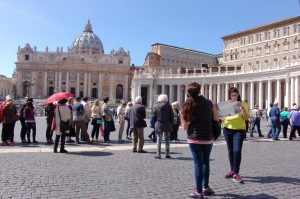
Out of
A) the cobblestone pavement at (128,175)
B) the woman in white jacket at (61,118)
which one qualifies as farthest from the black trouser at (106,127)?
the woman in white jacket at (61,118)

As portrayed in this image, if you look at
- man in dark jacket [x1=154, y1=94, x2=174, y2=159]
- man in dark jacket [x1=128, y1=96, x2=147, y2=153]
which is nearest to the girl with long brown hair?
man in dark jacket [x1=154, y1=94, x2=174, y2=159]

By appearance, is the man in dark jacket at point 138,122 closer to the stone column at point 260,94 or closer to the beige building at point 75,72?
the stone column at point 260,94

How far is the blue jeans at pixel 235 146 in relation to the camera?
7480 millimetres

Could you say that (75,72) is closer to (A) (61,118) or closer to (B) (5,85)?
(B) (5,85)

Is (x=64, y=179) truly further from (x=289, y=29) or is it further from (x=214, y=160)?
(x=289, y=29)

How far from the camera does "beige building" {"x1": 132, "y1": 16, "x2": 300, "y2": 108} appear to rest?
175 ft

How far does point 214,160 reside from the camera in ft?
33.3

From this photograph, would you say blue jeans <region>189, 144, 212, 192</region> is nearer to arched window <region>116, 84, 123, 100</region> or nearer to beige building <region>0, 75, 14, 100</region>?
arched window <region>116, 84, 123, 100</region>

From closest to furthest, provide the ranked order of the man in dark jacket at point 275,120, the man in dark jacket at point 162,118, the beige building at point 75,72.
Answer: the man in dark jacket at point 162,118
the man in dark jacket at point 275,120
the beige building at point 75,72

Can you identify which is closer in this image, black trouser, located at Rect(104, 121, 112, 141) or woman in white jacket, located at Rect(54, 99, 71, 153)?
woman in white jacket, located at Rect(54, 99, 71, 153)

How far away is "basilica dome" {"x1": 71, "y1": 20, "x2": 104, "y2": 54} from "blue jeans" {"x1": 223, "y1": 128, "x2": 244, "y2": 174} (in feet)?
452

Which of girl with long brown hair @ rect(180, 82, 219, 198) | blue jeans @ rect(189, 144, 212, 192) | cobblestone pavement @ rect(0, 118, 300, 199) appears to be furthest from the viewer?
cobblestone pavement @ rect(0, 118, 300, 199)

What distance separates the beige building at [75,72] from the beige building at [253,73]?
3965cm

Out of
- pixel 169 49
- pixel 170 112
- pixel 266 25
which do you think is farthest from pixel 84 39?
pixel 170 112
